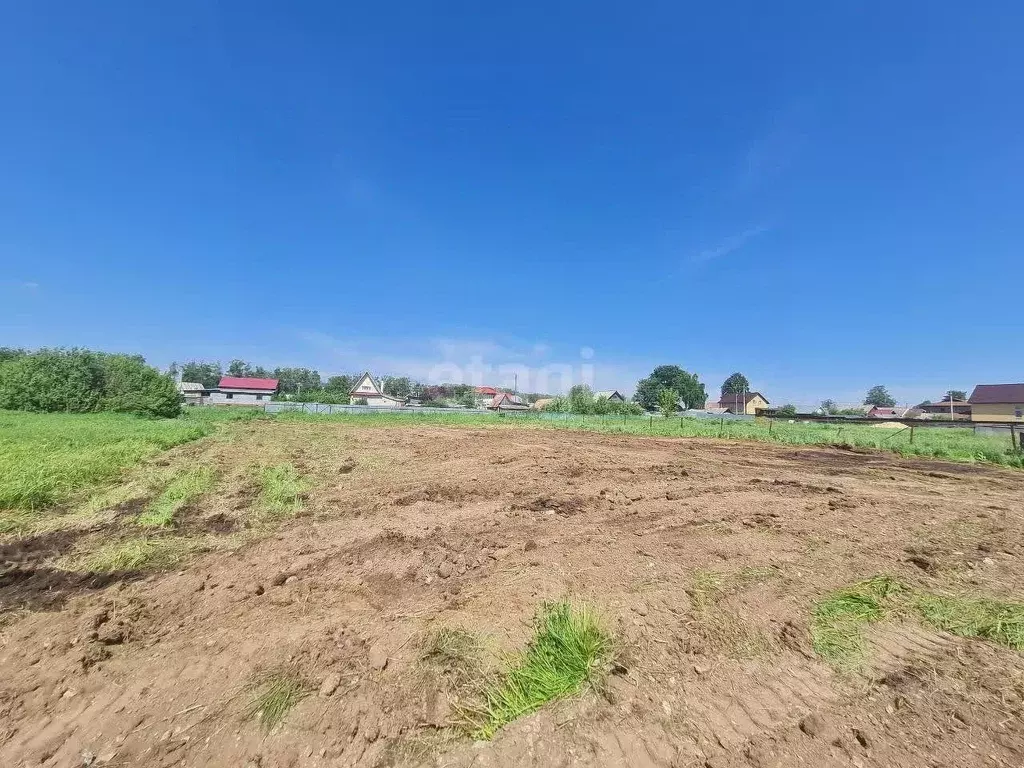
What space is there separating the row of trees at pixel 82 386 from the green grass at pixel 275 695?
4297 centimetres

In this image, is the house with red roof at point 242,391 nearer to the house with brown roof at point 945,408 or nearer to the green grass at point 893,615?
the green grass at point 893,615

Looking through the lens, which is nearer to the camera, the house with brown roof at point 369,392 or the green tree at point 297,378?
the house with brown roof at point 369,392

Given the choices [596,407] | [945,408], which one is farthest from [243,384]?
[945,408]

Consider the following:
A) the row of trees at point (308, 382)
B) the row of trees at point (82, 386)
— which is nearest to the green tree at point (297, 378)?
the row of trees at point (308, 382)

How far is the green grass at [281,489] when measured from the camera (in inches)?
266

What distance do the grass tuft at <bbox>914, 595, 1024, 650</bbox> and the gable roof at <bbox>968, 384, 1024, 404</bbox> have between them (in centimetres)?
7296

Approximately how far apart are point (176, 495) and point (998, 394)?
Result: 261 ft

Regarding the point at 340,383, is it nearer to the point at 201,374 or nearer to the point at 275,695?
the point at 201,374

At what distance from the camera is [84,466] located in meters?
8.66

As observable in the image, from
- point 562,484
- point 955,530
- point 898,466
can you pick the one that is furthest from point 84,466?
point 898,466

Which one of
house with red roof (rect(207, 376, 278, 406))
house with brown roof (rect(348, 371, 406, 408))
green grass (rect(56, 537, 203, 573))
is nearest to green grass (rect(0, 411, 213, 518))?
green grass (rect(56, 537, 203, 573))

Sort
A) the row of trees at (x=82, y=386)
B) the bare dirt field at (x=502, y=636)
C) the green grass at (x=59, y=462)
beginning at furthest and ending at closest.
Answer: the row of trees at (x=82, y=386) → the green grass at (x=59, y=462) → the bare dirt field at (x=502, y=636)

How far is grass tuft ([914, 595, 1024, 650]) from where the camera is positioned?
307 centimetres

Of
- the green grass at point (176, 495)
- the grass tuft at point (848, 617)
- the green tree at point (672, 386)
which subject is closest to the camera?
the grass tuft at point (848, 617)
